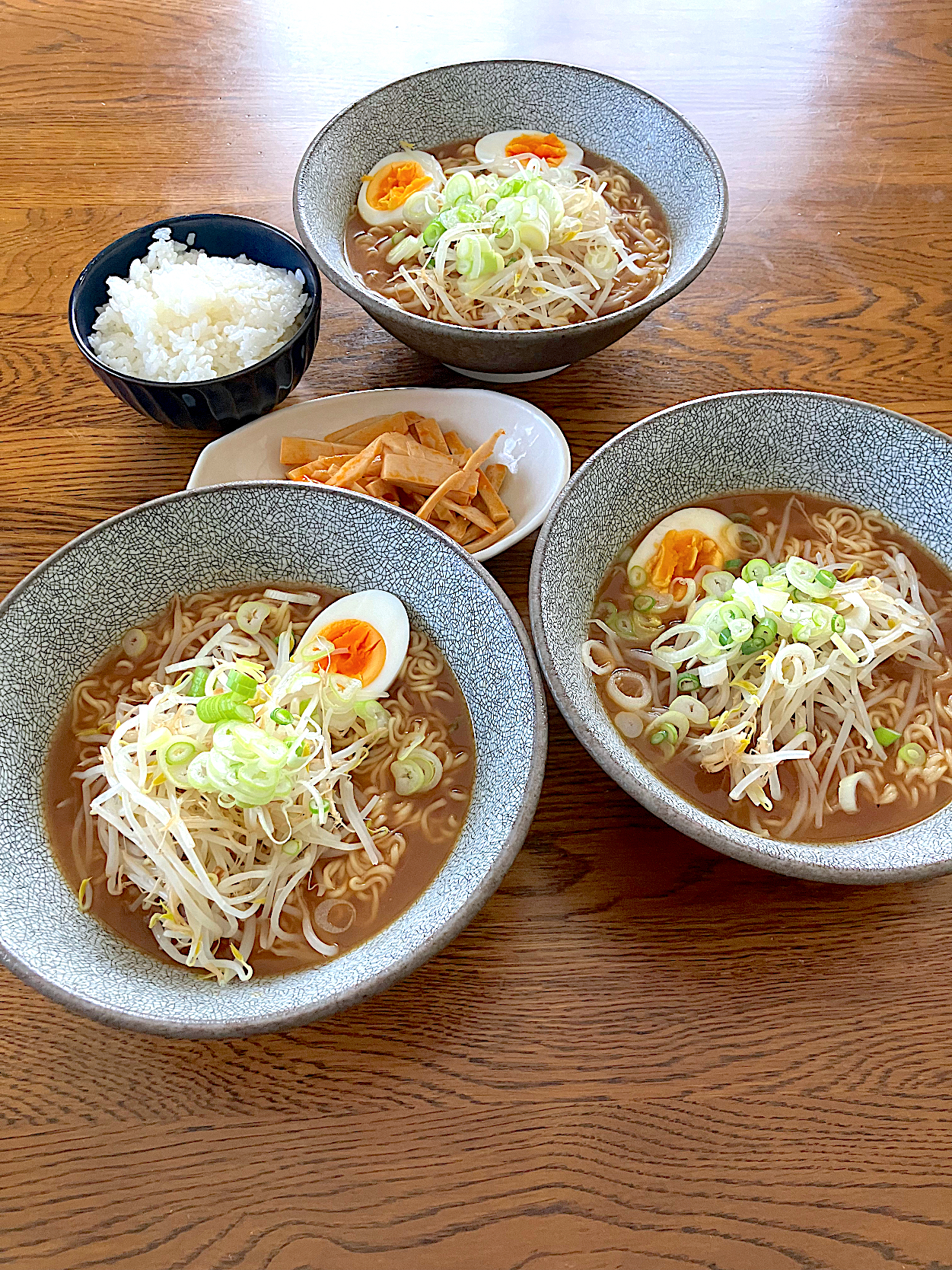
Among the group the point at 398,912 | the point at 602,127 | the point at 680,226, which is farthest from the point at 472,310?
the point at 398,912

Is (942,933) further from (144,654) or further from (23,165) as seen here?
(23,165)

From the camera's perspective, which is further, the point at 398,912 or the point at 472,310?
the point at 472,310

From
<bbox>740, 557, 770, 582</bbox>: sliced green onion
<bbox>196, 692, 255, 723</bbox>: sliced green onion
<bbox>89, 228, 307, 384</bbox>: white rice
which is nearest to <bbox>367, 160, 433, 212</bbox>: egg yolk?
<bbox>89, 228, 307, 384</bbox>: white rice

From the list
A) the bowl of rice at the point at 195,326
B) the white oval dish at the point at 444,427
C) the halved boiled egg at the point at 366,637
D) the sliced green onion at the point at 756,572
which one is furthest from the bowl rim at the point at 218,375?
the sliced green onion at the point at 756,572

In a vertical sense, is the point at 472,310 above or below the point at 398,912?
above

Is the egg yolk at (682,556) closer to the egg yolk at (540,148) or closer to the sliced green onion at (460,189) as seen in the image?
the sliced green onion at (460,189)

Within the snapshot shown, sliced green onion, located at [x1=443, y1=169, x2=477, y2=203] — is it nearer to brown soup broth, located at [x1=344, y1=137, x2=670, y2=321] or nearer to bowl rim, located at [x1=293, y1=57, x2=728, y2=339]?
brown soup broth, located at [x1=344, y1=137, x2=670, y2=321]

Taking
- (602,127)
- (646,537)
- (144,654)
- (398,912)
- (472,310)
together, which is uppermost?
(602,127)
